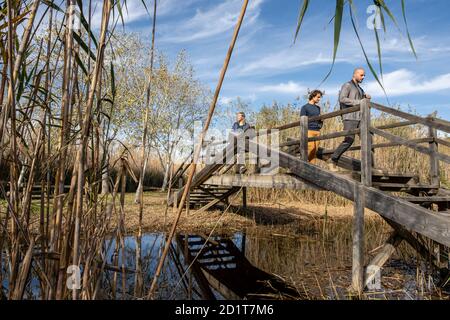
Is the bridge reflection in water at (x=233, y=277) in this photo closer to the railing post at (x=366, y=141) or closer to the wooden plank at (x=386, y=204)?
the wooden plank at (x=386, y=204)

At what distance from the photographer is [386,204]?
4.04 m

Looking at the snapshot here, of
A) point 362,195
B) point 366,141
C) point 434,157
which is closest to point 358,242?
point 362,195

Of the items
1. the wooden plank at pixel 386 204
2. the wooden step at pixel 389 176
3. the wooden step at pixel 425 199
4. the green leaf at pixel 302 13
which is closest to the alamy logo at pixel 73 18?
the green leaf at pixel 302 13

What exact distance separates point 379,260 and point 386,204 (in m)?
0.92

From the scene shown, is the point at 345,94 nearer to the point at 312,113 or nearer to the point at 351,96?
the point at 351,96

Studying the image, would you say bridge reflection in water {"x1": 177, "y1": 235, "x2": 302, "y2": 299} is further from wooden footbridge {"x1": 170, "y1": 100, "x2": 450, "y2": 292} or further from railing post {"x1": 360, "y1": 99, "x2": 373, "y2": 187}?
railing post {"x1": 360, "y1": 99, "x2": 373, "y2": 187}

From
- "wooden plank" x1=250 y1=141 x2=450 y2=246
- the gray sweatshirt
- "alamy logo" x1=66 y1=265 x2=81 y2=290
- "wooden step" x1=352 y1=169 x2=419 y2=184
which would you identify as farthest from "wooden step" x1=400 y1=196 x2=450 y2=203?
"alamy logo" x1=66 y1=265 x2=81 y2=290

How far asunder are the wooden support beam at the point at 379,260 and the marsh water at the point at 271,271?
14 centimetres

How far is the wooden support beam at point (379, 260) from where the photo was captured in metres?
4.39

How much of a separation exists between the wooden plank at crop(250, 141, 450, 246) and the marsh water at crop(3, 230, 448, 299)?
73 centimetres

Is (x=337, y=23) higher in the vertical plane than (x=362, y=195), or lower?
higher

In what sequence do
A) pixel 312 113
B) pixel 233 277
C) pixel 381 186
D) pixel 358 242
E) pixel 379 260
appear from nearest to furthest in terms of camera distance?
pixel 358 242 < pixel 379 260 < pixel 233 277 < pixel 381 186 < pixel 312 113

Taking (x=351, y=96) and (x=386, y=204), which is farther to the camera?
(x=351, y=96)
